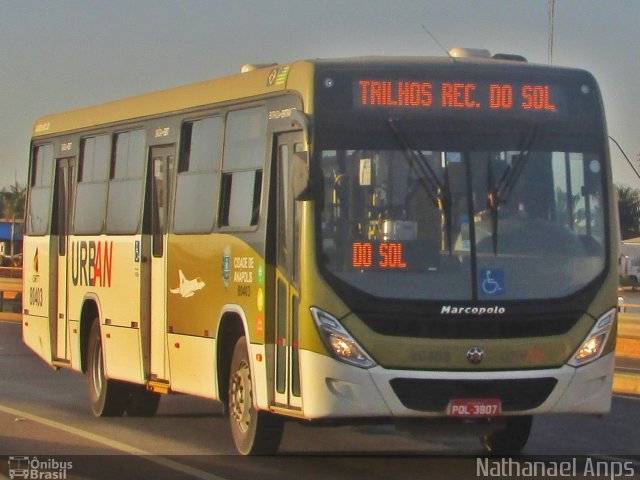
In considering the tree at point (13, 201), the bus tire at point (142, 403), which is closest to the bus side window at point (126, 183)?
the bus tire at point (142, 403)

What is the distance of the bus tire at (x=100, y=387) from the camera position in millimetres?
15203

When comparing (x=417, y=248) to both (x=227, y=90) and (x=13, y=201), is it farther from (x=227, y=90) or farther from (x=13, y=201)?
(x=13, y=201)

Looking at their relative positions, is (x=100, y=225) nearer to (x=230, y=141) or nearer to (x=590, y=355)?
(x=230, y=141)

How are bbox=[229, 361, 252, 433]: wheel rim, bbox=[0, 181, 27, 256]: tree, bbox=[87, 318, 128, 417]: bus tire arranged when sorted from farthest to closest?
bbox=[0, 181, 27, 256]: tree → bbox=[87, 318, 128, 417]: bus tire → bbox=[229, 361, 252, 433]: wheel rim

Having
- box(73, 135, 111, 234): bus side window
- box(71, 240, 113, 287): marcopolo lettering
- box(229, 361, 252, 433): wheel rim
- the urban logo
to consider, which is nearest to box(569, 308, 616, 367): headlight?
box(229, 361, 252, 433): wheel rim

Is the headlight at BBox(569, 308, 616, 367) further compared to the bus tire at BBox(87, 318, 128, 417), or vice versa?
the bus tire at BBox(87, 318, 128, 417)

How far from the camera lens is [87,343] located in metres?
16.0

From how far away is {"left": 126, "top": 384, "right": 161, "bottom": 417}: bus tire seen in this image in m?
15.3

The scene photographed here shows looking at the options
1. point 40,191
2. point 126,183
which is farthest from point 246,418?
point 40,191

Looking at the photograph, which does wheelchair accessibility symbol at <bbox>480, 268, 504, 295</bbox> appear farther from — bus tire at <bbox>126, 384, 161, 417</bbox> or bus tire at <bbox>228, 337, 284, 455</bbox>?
bus tire at <bbox>126, 384, 161, 417</bbox>

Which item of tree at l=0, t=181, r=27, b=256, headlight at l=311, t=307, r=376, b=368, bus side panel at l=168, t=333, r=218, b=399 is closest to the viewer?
headlight at l=311, t=307, r=376, b=368

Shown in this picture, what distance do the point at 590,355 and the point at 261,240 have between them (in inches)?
106

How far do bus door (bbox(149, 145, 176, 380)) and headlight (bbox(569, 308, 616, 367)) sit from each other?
14.6ft

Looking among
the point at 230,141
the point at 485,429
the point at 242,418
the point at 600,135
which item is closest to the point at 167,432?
the point at 242,418
